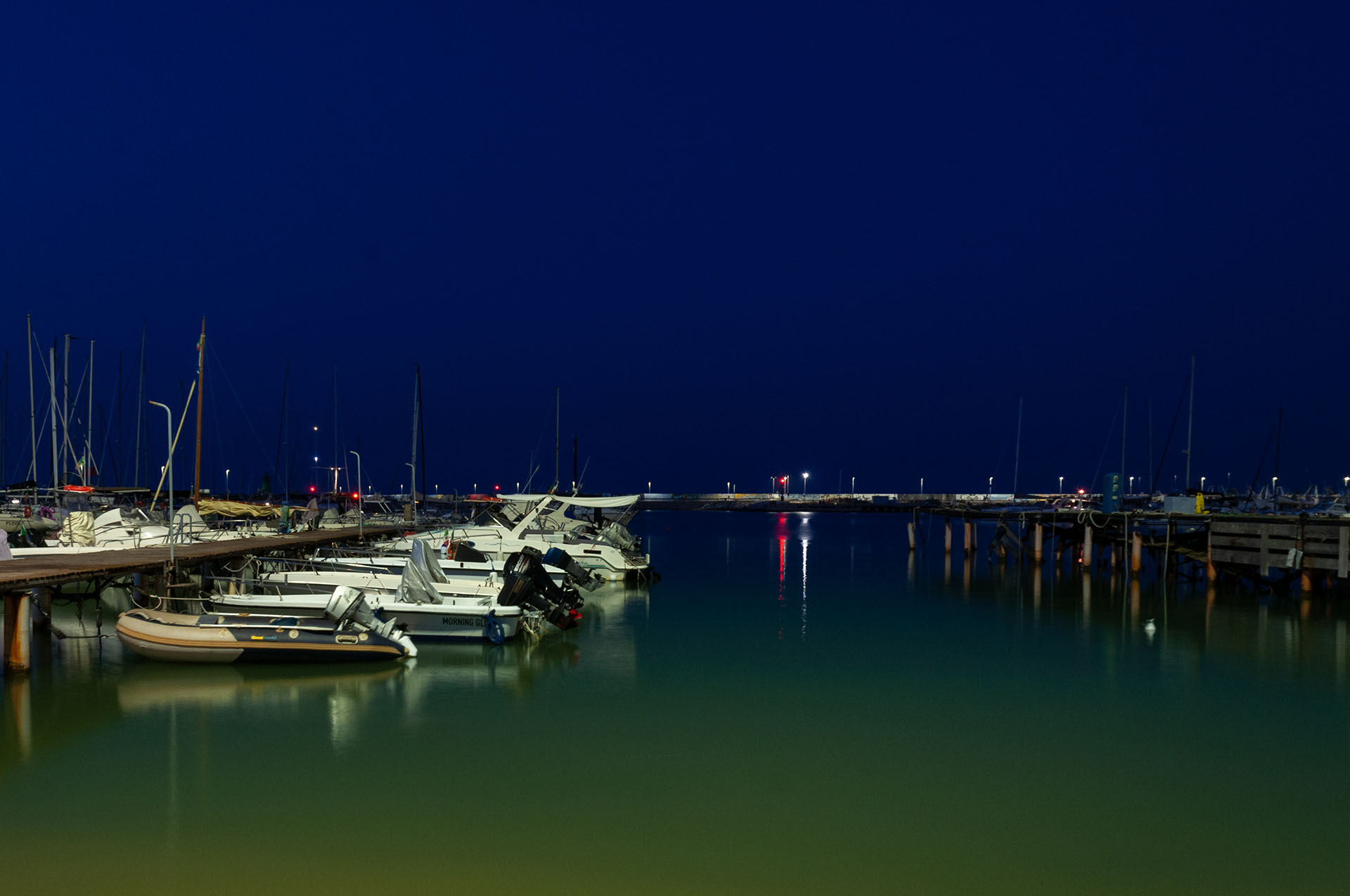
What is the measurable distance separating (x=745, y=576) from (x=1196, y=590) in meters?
18.4

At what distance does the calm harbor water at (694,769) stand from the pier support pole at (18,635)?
1.31ft

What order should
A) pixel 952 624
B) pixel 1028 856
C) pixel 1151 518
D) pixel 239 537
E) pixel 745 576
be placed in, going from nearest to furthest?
pixel 1028 856
pixel 952 624
pixel 239 537
pixel 1151 518
pixel 745 576

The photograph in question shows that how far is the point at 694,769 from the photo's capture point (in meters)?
13.0

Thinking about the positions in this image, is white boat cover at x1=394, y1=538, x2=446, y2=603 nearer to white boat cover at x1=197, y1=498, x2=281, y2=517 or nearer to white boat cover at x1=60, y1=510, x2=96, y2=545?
white boat cover at x1=60, y1=510, x2=96, y2=545

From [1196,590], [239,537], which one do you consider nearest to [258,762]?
[239,537]

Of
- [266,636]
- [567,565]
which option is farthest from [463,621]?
[567,565]

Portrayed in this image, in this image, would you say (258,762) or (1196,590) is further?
(1196,590)

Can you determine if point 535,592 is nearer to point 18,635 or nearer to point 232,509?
point 18,635

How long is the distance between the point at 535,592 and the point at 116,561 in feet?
31.0

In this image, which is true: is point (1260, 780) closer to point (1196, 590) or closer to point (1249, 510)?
point (1196, 590)

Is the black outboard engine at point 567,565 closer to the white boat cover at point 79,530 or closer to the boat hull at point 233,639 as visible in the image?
the boat hull at point 233,639

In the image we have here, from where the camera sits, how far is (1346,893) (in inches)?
368

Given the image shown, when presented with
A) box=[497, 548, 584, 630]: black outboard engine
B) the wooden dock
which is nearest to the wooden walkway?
the wooden dock

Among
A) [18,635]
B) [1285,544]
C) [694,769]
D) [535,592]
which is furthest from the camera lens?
[1285,544]
